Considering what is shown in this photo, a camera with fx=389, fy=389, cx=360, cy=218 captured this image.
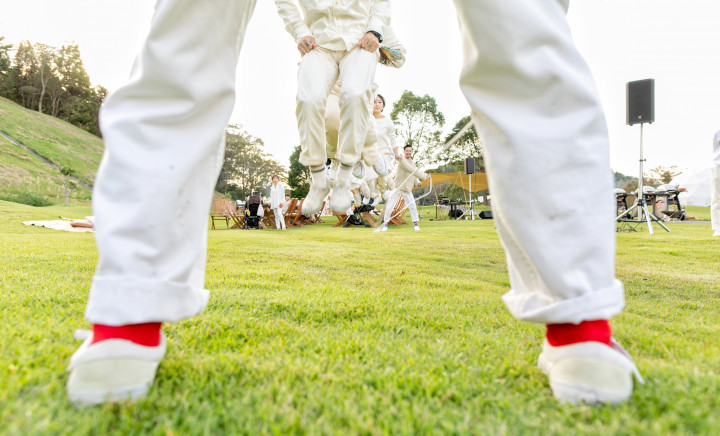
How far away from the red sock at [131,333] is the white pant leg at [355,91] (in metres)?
2.46

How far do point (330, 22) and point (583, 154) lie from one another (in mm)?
2747

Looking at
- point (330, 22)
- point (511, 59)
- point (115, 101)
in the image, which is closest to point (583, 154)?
point (511, 59)

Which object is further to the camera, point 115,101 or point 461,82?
point 461,82

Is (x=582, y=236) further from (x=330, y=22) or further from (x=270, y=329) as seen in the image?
(x=330, y=22)

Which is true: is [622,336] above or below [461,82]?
below

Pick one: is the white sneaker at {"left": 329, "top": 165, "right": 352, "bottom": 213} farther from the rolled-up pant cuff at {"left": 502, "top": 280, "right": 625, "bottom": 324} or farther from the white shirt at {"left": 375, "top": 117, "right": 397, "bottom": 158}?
the white shirt at {"left": 375, "top": 117, "right": 397, "bottom": 158}

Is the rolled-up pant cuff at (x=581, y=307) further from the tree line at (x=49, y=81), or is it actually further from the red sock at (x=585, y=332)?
the tree line at (x=49, y=81)

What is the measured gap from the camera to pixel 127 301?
79 centimetres

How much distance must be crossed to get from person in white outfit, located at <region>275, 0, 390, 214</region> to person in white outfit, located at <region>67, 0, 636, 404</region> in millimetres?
2096

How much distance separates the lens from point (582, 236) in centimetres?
85

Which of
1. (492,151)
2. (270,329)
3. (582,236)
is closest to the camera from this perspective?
(582,236)

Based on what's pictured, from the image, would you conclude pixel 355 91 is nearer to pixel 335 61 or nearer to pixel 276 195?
pixel 335 61

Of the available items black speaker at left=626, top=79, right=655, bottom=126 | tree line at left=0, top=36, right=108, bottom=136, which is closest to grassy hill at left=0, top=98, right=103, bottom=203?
tree line at left=0, top=36, right=108, bottom=136

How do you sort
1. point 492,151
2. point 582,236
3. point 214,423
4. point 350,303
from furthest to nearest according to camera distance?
point 350,303 → point 492,151 → point 582,236 → point 214,423
